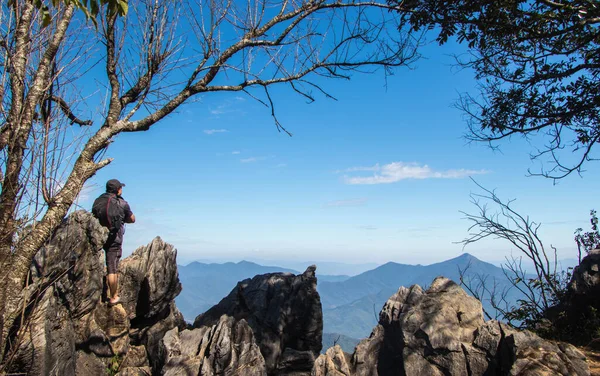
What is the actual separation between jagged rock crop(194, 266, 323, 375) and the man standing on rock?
375cm

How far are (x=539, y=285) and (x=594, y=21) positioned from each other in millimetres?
8849

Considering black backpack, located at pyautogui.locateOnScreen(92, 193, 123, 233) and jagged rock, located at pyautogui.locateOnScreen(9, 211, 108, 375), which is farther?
black backpack, located at pyautogui.locateOnScreen(92, 193, 123, 233)

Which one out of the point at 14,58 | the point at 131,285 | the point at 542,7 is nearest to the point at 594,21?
the point at 542,7

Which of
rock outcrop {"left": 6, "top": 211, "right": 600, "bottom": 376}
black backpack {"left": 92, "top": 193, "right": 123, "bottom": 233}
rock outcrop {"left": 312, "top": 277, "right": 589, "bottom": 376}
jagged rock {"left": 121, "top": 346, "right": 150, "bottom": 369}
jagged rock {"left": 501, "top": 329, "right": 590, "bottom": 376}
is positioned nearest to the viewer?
jagged rock {"left": 501, "top": 329, "right": 590, "bottom": 376}

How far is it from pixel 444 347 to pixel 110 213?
1041 cm

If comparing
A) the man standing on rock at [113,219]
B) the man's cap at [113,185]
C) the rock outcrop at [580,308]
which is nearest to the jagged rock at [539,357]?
the rock outcrop at [580,308]

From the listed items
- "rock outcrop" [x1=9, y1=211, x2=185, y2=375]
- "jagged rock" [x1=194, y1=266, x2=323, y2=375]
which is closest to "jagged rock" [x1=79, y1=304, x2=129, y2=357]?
"rock outcrop" [x1=9, y1=211, x2=185, y2=375]

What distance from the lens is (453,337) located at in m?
9.65

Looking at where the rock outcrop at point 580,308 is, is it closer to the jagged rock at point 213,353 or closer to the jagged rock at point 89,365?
the jagged rock at point 213,353

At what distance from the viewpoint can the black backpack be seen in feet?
38.9

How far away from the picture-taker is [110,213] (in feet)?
38.8

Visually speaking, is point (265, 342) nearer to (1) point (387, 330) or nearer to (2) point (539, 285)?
(1) point (387, 330)

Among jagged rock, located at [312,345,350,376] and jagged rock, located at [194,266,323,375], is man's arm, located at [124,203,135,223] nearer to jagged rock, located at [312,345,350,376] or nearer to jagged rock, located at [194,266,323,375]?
jagged rock, located at [194,266,323,375]

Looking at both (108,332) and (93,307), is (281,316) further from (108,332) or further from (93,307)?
(93,307)
